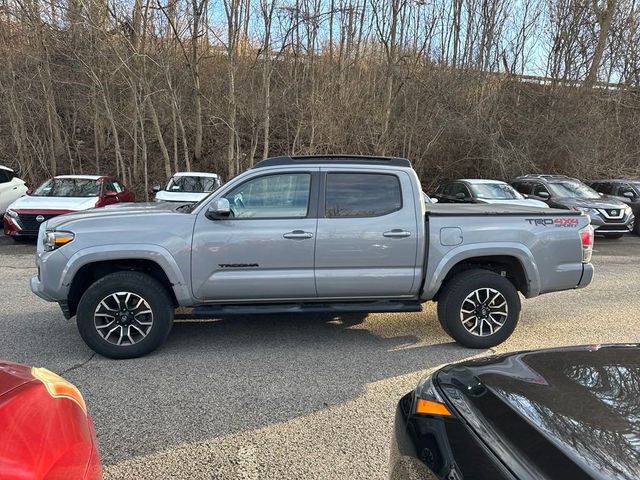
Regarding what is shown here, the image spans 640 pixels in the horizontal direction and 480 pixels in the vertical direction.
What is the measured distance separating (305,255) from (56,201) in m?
8.82

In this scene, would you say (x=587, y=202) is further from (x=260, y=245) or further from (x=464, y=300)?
(x=260, y=245)

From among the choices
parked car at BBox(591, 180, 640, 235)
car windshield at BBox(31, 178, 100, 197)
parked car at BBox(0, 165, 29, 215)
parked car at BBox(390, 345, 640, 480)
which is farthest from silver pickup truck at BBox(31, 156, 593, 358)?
parked car at BBox(591, 180, 640, 235)

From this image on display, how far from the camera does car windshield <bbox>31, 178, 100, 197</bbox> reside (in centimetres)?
1177

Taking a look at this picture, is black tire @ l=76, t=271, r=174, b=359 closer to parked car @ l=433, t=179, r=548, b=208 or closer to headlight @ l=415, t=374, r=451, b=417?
headlight @ l=415, t=374, r=451, b=417

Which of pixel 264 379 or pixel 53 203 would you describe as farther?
pixel 53 203

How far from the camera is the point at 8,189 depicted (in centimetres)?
1283

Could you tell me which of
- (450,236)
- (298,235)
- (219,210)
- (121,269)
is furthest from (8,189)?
(450,236)

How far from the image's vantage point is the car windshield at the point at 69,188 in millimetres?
11766

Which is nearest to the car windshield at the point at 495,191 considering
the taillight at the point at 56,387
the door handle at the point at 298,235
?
the door handle at the point at 298,235

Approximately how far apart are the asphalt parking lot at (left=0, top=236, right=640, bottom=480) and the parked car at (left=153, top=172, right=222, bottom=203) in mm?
5481

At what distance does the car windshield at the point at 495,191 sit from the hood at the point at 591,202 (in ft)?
4.11

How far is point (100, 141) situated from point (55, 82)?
114 inches

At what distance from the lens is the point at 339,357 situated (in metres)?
4.60

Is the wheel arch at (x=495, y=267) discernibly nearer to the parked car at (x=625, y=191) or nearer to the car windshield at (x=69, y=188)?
the car windshield at (x=69, y=188)
